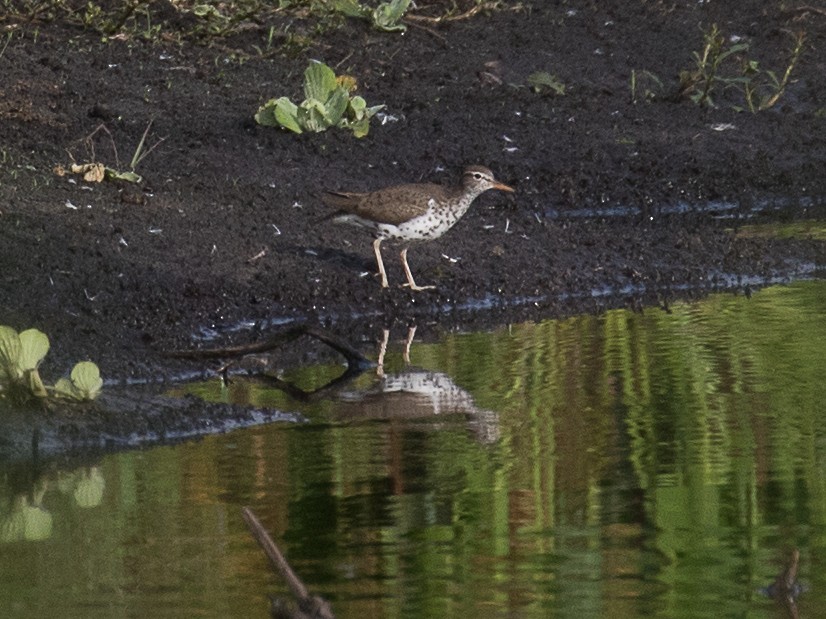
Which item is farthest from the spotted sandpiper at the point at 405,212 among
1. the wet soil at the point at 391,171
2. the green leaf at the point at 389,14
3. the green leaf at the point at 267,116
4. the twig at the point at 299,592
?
the twig at the point at 299,592

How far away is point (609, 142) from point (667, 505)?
8746 mm

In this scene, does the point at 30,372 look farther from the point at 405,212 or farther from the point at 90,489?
the point at 405,212

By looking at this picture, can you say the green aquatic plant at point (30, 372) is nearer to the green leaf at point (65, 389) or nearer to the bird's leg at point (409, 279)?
the green leaf at point (65, 389)

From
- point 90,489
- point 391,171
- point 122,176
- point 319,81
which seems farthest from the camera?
point 319,81

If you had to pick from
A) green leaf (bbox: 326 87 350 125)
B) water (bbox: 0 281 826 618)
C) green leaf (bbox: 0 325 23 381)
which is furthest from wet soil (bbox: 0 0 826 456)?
water (bbox: 0 281 826 618)

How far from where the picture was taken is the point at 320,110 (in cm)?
1339

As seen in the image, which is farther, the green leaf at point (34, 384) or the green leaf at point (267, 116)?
the green leaf at point (267, 116)

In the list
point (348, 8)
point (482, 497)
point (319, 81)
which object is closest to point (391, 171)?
point (319, 81)

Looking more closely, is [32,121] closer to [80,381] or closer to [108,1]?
[108,1]

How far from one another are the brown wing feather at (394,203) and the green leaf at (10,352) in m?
3.57

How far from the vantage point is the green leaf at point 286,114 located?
43.4ft

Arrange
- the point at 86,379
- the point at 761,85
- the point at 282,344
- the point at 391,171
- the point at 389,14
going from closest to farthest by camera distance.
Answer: the point at 86,379, the point at 282,344, the point at 391,171, the point at 389,14, the point at 761,85

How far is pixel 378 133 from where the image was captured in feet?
45.5

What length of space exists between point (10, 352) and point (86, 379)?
32cm
